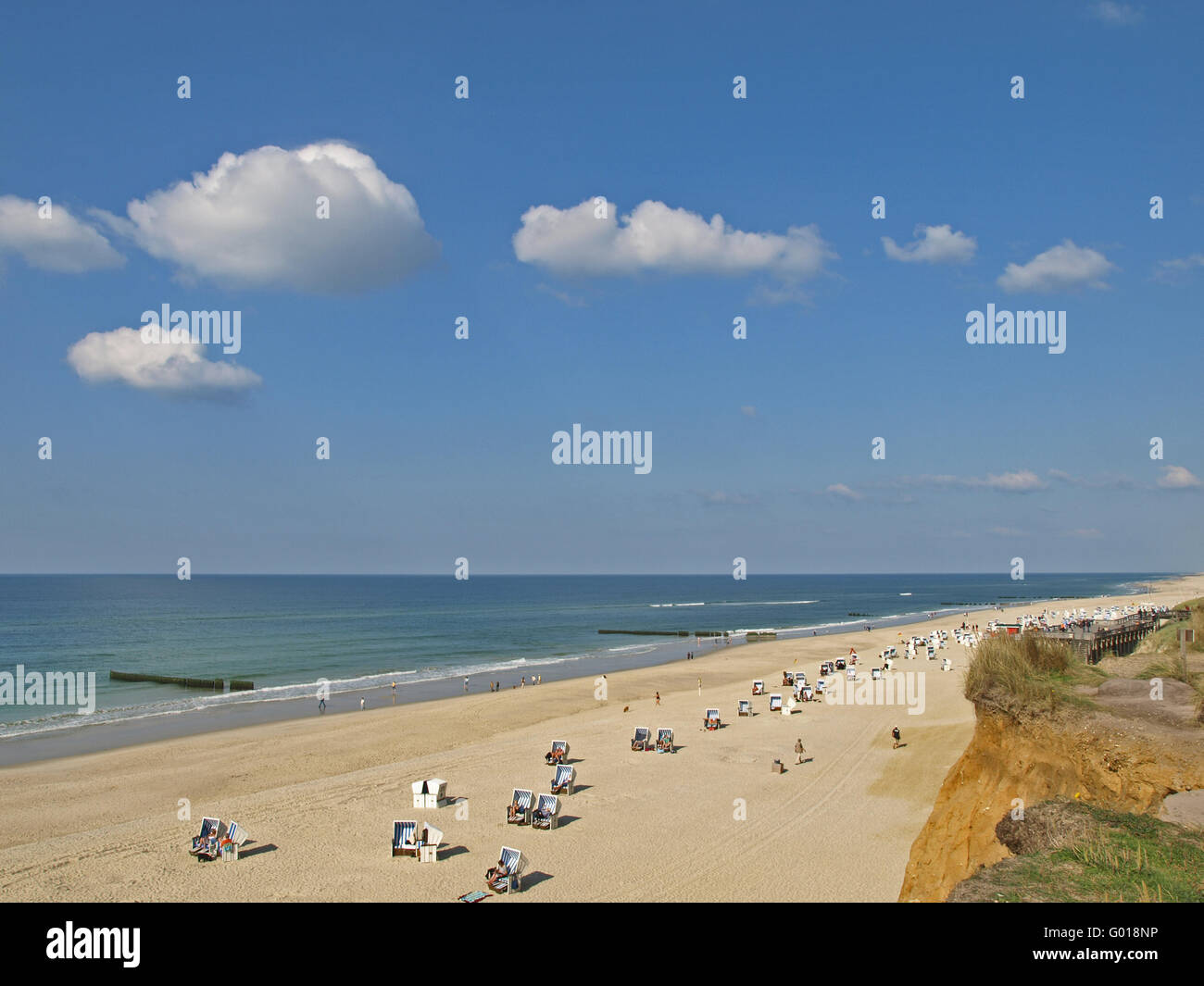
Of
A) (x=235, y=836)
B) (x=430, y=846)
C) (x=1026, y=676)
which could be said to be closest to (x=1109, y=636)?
(x=1026, y=676)

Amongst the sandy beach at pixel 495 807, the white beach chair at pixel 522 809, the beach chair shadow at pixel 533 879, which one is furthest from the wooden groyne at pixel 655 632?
the beach chair shadow at pixel 533 879

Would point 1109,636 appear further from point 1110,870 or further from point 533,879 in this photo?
point 1110,870

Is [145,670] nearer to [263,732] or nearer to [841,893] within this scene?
[263,732]

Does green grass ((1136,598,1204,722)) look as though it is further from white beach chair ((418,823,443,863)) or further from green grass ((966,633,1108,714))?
→ white beach chair ((418,823,443,863))

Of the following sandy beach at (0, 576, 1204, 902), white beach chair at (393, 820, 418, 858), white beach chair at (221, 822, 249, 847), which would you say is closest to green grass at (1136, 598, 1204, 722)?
sandy beach at (0, 576, 1204, 902)

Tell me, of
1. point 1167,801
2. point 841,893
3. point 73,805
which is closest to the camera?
point 1167,801

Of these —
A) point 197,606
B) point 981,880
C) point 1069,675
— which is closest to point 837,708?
point 1069,675
